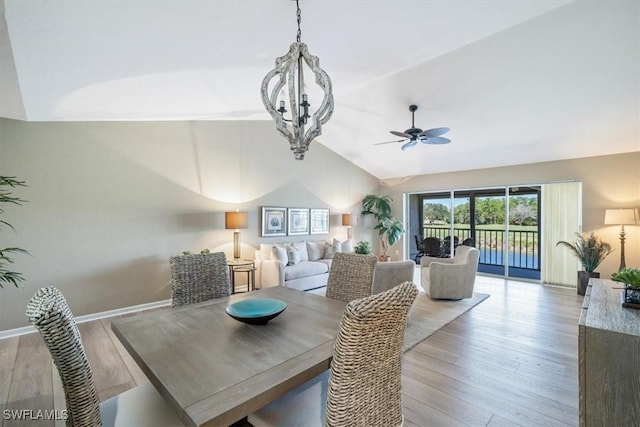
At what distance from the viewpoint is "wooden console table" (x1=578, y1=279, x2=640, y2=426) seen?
1465mm

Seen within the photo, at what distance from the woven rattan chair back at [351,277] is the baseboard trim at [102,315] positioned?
3.19 metres

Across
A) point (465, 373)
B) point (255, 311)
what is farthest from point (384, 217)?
point (255, 311)

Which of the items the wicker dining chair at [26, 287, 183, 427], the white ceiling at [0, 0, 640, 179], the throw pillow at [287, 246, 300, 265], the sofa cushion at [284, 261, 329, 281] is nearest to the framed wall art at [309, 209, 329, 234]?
the throw pillow at [287, 246, 300, 265]

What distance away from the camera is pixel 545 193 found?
575cm

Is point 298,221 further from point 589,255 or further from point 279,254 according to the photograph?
point 589,255

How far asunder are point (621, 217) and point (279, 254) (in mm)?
5627

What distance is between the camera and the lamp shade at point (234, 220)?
471cm

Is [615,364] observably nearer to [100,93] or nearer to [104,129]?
[100,93]

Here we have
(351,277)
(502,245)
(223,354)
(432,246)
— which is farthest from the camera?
(432,246)

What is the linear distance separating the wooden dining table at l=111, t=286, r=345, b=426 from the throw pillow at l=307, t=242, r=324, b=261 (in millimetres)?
3959

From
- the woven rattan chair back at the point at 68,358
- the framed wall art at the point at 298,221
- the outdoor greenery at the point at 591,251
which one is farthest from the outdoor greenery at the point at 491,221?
the woven rattan chair back at the point at 68,358

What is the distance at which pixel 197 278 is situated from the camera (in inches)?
89.8

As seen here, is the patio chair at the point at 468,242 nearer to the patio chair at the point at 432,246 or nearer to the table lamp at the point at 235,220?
the patio chair at the point at 432,246

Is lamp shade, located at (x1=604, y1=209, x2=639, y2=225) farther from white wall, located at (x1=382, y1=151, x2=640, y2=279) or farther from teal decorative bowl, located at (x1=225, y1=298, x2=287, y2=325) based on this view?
teal decorative bowl, located at (x1=225, y1=298, x2=287, y2=325)
